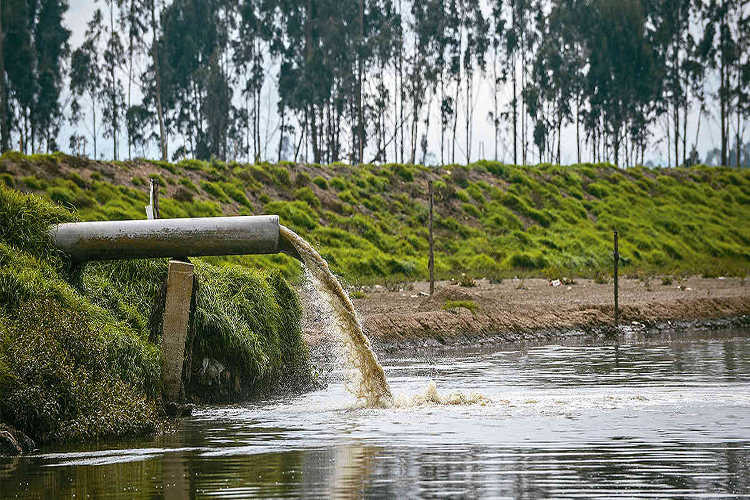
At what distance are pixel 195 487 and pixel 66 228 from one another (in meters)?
5.97

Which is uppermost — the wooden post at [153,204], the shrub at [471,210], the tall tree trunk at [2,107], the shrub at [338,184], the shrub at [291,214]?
the tall tree trunk at [2,107]

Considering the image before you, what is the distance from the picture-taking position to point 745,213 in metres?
63.4

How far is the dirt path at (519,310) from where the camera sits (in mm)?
24984

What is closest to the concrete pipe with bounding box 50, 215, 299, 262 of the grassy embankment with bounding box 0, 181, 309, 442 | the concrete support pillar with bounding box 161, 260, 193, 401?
the concrete support pillar with bounding box 161, 260, 193, 401

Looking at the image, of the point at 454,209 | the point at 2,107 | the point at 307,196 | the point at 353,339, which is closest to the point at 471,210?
the point at 454,209

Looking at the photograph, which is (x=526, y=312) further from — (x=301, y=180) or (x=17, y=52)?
(x=17, y=52)

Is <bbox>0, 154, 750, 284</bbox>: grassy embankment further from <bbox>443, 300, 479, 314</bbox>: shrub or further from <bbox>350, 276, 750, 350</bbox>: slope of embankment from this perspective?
<bbox>443, 300, 479, 314</bbox>: shrub

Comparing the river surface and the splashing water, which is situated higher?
the splashing water

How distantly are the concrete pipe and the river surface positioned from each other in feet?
6.71

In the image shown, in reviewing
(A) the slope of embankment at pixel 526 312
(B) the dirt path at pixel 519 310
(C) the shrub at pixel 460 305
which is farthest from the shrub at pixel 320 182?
(C) the shrub at pixel 460 305

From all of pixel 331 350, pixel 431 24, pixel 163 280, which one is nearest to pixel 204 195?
pixel 331 350

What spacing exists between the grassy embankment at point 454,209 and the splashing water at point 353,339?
17.3 metres

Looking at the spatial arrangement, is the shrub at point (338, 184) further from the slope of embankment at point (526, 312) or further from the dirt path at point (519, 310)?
the slope of embankment at point (526, 312)

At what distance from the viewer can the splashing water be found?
14516 millimetres
